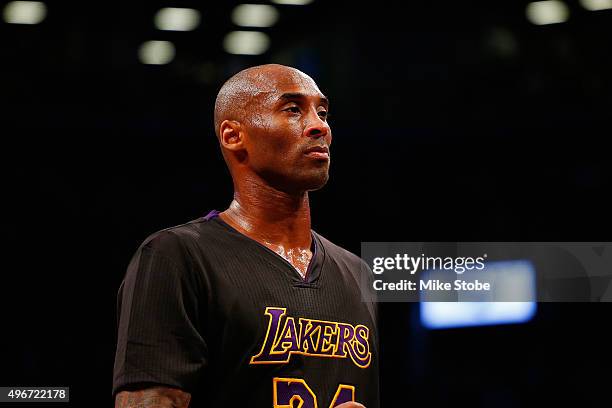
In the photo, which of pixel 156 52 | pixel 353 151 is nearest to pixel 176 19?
pixel 156 52

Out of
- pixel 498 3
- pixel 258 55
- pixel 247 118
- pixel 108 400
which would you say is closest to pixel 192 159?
pixel 258 55

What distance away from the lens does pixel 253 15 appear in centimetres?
395

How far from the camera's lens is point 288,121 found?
1699mm

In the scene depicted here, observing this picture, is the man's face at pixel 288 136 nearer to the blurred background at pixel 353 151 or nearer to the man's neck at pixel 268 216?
the man's neck at pixel 268 216

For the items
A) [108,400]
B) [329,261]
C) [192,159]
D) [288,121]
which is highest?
[192,159]

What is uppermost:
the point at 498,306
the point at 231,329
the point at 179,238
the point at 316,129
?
the point at 316,129

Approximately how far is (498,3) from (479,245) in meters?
1.38

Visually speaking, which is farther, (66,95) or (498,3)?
(498,3)

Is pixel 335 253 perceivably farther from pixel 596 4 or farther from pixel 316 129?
pixel 596 4

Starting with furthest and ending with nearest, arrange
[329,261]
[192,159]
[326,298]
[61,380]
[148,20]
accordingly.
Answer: [192,159] < [148,20] < [61,380] < [329,261] < [326,298]

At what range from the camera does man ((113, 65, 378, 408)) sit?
146 cm

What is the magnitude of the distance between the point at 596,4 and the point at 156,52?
7.57 feet

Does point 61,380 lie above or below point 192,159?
below

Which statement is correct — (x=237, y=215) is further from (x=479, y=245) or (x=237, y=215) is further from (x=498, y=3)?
(x=498, y=3)
